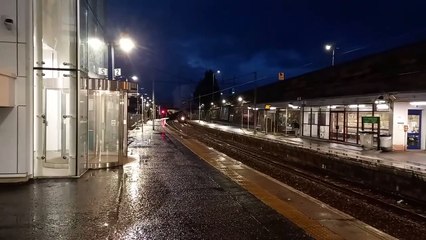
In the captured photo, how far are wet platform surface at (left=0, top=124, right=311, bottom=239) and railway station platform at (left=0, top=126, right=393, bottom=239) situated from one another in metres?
0.02

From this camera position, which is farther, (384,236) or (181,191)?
(181,191)

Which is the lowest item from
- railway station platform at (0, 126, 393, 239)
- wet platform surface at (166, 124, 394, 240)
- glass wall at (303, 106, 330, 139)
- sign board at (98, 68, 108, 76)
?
wet platform surface at (166, 124, 394, 240)

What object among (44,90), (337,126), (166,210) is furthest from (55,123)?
(337,126)

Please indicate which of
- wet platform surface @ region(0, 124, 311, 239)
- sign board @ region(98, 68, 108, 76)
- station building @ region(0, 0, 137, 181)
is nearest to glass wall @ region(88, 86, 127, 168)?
station building @ region(0, 0, 137, 181)

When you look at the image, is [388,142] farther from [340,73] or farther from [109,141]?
[109,141]

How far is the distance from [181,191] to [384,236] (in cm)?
472

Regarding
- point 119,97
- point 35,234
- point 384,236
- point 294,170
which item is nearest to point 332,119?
point 294,170

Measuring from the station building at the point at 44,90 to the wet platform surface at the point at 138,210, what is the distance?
2.43 ft

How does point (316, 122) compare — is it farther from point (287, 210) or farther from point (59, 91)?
point (287, 210)

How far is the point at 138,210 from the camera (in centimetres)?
787

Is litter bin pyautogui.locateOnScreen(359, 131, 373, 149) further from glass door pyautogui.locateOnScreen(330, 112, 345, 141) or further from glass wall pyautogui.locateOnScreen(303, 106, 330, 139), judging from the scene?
glass wall pyautogui.locateOnScreen(303, 106, 330, 139)

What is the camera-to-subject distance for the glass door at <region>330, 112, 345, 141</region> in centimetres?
2924

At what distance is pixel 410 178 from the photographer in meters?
13.9

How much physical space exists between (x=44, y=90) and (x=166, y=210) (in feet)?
18.8
